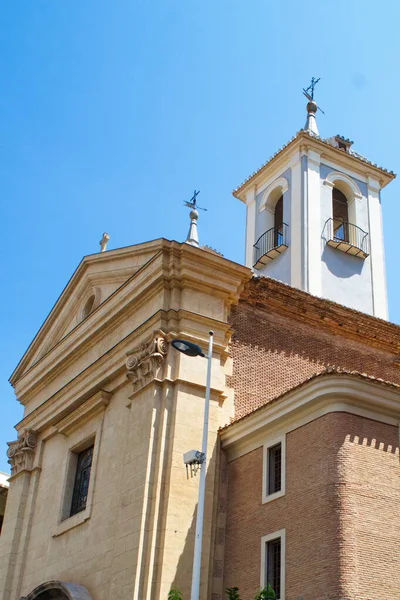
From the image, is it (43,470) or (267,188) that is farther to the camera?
(267,188)

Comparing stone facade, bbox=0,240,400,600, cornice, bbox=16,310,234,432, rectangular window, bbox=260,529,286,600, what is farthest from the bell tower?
rectangular window, bbox=260,529,286,600

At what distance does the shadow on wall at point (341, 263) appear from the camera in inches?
1307

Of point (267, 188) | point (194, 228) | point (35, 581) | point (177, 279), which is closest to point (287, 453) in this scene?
point (177, 279)

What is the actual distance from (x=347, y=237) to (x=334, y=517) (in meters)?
20.1

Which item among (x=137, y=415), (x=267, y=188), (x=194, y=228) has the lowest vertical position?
(x=137, y=415)

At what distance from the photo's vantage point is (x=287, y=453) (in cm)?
1833

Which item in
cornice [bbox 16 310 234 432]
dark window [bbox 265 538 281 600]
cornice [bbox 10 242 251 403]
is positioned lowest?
dark window [bbox 265 538 281 600]

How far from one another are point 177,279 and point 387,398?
6.61m

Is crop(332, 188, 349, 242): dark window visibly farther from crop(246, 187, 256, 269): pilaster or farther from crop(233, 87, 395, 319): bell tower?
crop(246, 187, 256, 269): pilaster

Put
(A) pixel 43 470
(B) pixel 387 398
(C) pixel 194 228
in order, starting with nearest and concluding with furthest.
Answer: (B) pixel 387 398, (A) pixel 43 470, (C) pixel 194 228

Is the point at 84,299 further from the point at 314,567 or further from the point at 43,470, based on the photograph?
the point at 314,567

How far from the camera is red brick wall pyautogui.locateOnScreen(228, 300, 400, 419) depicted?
22.0m

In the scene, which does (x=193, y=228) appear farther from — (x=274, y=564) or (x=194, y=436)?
(x=274, y=564)

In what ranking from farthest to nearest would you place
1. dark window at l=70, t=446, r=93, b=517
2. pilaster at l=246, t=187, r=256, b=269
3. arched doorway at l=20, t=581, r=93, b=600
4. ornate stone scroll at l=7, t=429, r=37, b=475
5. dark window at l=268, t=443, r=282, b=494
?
pilaster at l=246, t=187, r=256, b=269, ornate stone scroll at l=7, t=429, r=37, b=475, dark window at l=70, t=446, r=93, b=517, arched doorway at l=20, t=581, r=93, b=600, dark window at l=268, t=443, r=282, b=494
